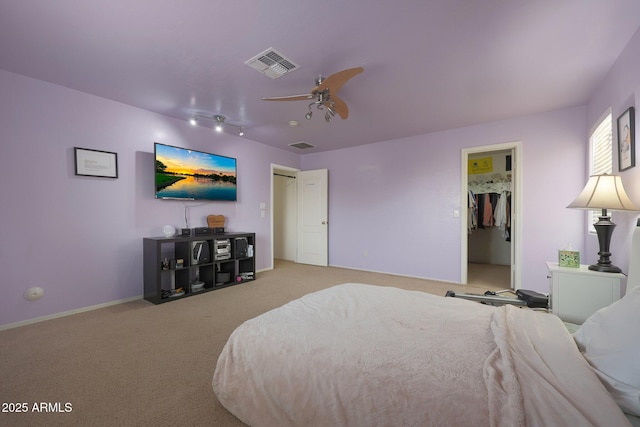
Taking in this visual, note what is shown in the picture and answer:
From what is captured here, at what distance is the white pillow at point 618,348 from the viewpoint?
2.74 ft

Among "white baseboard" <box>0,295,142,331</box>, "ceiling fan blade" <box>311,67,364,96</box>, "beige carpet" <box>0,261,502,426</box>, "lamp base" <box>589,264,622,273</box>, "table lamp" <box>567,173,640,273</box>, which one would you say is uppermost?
"ceiling fan blade" <box>311,67,364,96</box>

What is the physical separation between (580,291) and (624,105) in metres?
1.57

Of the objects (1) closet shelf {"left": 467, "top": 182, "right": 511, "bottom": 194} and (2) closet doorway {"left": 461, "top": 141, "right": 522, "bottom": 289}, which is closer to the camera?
(2) closet doorway {"left": 461, "top": 141, "right": 522, "bottom": 289}

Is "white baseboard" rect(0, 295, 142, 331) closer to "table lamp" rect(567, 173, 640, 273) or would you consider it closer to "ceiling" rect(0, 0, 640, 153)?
"ceiling" rect(0, 0, 640, 153)

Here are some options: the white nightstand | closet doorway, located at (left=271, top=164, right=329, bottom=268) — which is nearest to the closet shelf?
closet doorway, located at (left=271, top=164, right=329, bottom=268)

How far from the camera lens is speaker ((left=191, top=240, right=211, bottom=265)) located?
11.7 ft

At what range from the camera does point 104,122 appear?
3.08 meters

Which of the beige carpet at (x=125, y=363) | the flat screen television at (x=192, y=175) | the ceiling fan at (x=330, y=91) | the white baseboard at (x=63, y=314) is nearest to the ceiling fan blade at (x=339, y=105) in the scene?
the ceiling fan at (x=330, y=91)

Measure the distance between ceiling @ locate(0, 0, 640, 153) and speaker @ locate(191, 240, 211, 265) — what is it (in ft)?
5.93

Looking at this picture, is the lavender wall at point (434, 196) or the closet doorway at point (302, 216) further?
the closet doorway at point (302, 216)

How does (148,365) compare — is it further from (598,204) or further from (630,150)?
(630,150)

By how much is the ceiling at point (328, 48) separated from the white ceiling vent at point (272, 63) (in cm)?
7

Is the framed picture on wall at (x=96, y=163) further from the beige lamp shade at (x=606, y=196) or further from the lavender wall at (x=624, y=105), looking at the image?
the lavender wall at (x=624, y=105)

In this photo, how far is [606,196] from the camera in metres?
1.99
